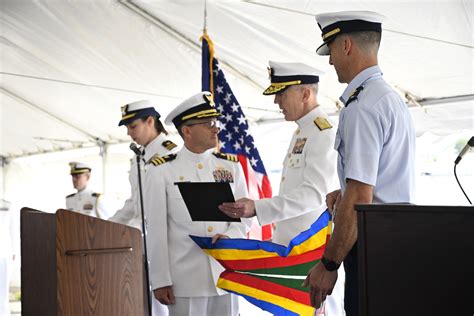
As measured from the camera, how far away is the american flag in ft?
14.5

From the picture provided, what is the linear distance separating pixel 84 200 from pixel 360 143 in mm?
5656

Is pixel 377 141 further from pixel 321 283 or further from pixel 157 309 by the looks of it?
pixel 157 309

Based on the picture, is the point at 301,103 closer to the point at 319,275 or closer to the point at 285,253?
the point at 285,253

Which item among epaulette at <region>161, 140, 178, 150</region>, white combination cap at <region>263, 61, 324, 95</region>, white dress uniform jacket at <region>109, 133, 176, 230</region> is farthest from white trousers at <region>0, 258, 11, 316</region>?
white combination cap at <region>263, 61, 324, 95</region>

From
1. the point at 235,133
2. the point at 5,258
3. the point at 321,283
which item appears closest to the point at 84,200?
the point at 5,258

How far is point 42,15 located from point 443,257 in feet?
16.9

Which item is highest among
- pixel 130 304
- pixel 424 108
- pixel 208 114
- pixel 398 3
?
pixel 398 3

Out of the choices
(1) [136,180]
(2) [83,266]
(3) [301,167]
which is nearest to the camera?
(2) [83,266]

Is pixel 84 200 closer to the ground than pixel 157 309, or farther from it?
farther from it

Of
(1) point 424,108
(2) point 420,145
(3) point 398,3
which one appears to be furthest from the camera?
(2) point 420,145

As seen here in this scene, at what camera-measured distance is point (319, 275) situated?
6.53ft

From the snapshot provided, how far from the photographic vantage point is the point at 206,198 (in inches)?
108

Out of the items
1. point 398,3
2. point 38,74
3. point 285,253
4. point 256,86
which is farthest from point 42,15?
point 285,253

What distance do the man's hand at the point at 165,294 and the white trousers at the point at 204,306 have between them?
0.11 ft
